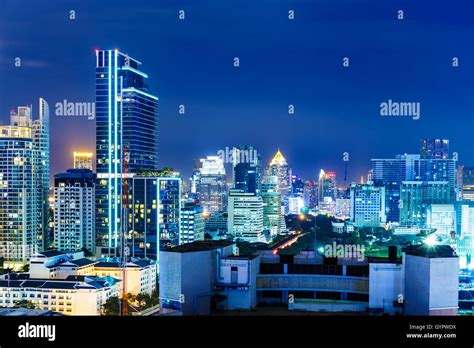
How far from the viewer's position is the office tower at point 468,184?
59.5ft

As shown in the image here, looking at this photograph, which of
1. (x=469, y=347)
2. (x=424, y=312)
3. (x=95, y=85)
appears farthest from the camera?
(x=95, y=85)

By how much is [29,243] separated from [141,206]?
313cm

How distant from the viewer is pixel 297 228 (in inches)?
744

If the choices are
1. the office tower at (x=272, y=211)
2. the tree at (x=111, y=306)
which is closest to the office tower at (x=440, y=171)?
the office tower at (x=272, y=211)

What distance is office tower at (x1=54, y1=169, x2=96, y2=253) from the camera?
51.6 ft

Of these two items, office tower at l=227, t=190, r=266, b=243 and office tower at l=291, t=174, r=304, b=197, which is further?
office tower at l=291, t=174, r=304, b=197

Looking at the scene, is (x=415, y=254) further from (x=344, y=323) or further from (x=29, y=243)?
(x=29, y=243)

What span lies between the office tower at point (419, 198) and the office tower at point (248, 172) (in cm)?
520

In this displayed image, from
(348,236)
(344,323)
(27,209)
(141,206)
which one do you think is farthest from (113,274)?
(344,323)

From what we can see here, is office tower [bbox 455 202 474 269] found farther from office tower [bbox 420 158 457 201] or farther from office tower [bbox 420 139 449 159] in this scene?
office tower [bbox 420 139 449 159]

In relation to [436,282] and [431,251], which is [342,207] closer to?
[431,251]

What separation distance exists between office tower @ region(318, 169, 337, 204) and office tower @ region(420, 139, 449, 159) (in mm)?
6357

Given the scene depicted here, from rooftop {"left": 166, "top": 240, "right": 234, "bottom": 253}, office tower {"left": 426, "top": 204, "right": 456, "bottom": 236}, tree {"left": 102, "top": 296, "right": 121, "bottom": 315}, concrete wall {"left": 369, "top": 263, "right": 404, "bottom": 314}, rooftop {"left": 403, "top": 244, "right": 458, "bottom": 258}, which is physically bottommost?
tree {"left": 102, "top": 296, "right": 121, "bottom": 315}

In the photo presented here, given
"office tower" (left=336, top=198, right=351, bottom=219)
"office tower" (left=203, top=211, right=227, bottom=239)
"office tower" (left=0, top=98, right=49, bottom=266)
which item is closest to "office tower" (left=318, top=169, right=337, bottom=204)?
"office tower" (left=336, top=198, right=351, bottom=219)
